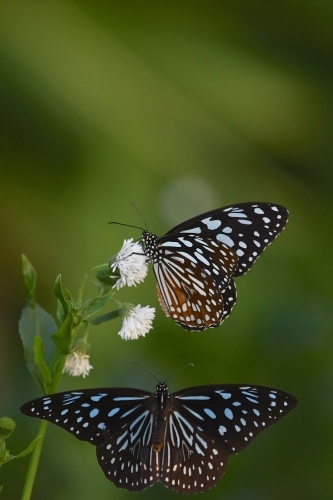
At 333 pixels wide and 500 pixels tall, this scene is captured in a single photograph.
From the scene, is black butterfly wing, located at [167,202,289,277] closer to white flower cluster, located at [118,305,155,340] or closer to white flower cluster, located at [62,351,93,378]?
white flower cluster, located at [118,305,155,340]

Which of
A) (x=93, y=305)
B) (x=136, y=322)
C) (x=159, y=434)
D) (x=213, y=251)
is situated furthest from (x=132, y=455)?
(x=213, y=251)

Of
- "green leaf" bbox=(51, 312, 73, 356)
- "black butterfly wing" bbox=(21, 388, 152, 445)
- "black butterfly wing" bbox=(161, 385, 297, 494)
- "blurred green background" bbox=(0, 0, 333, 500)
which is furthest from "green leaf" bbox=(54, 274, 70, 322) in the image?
"blurred green background" bbox=(0, 0, 333, 500)

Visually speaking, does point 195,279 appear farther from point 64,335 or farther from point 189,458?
point 64,335

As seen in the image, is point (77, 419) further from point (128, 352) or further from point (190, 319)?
point (128, 352)

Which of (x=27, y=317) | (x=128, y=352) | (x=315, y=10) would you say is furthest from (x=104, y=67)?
(x=27, y=317)

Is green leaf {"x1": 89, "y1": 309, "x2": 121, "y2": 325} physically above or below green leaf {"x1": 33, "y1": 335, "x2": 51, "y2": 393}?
above

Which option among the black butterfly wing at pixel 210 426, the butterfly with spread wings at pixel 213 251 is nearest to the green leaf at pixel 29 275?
the butterfly with spread wings at pixel 213 251

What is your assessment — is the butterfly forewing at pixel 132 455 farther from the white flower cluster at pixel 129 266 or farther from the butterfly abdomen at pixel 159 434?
the white flower cluster at pixel 129 266
